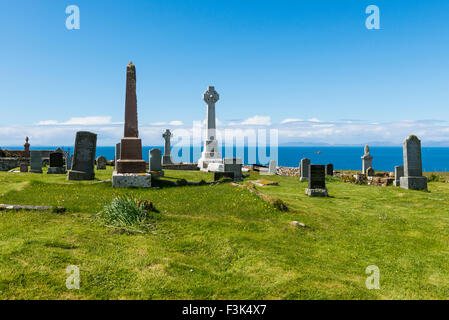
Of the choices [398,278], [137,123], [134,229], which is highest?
[137,123]

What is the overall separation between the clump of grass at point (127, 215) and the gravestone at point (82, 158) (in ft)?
26.4

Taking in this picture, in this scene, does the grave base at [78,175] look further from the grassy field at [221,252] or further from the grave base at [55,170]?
the grave base at [55,170]

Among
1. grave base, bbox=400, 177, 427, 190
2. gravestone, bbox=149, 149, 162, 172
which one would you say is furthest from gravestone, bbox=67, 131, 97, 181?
grave base, bbox=400, 177, 427, 190

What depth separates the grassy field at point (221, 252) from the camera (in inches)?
192

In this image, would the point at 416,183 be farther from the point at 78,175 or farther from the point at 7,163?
the point at 7,163

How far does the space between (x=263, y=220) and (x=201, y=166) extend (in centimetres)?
2022

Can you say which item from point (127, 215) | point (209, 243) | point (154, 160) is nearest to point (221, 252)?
point (209, 243)

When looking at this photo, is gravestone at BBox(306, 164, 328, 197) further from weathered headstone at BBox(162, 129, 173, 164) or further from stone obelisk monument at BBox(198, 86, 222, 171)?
weathered headstone at BBox(162, 129, 173, 164)

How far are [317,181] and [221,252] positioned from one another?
9.89 metres

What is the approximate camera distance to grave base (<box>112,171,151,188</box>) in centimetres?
1345

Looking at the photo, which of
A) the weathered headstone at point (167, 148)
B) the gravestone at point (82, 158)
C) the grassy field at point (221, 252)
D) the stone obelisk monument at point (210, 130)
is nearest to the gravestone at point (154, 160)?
the gravestone at point (82, 158)

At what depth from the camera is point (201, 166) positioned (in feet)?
95.2

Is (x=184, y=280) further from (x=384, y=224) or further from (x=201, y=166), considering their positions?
(x=201, y=166)

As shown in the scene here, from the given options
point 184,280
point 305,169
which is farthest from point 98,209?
point 305,169
